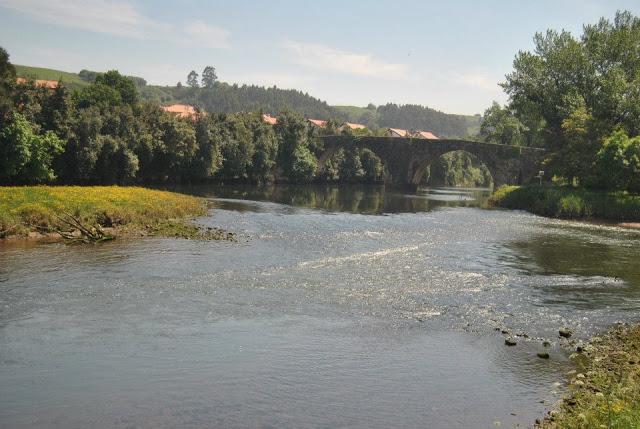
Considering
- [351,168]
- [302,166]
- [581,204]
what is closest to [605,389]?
[581,204]

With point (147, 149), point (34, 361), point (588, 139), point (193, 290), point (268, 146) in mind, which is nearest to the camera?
point (34, 361)

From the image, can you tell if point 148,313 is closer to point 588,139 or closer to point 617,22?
point 588,139

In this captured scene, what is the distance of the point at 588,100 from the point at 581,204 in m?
26.6

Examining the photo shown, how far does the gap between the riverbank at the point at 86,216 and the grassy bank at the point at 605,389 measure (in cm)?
3135

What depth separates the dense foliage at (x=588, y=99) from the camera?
77.9 metres

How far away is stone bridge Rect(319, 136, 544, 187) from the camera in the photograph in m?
108

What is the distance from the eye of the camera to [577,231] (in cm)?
6291

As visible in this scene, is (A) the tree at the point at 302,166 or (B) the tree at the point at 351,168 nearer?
(A) the tree at the point at 302,166

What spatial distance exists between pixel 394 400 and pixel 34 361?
41.1 ft

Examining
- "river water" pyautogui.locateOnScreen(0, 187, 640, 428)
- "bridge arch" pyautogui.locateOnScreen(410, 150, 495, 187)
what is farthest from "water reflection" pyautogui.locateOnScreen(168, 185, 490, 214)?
"river water" pyautogui.locateOnScreen(0, 187, 640, 428)

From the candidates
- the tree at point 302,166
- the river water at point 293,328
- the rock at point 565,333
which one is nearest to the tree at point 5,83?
the river water at point 293,328

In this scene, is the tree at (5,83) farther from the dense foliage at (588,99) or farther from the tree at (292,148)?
the dense foliage at (588,99)


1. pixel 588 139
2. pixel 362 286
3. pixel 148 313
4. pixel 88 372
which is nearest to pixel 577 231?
pixel 588 139

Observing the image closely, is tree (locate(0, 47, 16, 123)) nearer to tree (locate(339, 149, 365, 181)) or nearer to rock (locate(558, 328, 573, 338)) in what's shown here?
rock (locate(558, 328, 573, 338))
